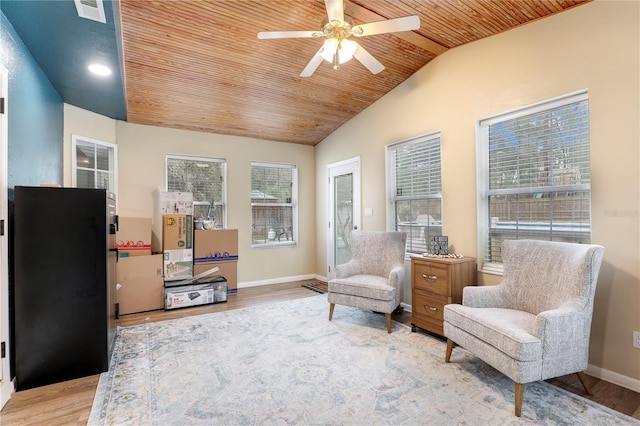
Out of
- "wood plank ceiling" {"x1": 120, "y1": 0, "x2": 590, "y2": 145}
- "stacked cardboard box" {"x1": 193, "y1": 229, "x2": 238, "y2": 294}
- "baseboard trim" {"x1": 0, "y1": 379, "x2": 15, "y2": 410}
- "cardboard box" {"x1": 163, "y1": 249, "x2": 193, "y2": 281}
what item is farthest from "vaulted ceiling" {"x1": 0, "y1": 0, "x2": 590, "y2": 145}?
"baseboard trim" {"x1": 0, "y1": 379, "x2": 15, "y2": 410}

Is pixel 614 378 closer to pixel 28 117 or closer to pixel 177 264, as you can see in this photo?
pixel 177 264

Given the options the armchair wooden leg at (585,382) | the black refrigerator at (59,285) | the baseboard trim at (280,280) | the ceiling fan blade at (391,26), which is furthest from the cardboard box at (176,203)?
the armchair wooden leg at (585,382)

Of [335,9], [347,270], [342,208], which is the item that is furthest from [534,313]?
[342,208]

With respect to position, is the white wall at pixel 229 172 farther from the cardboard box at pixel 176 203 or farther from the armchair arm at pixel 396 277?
the armchair arm at pixel 396 277

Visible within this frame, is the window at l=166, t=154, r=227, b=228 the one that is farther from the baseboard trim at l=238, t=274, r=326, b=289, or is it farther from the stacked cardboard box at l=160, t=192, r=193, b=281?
the baseboard trim at l=238, t=274, r=326, b=289

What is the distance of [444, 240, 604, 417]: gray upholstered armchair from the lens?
6.31ft

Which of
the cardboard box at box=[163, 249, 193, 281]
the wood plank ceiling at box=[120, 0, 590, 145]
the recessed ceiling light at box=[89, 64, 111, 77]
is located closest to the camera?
the wood plank ceiling at box=[120, 0, 590, 145]

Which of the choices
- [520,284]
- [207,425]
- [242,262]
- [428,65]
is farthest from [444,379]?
[242,262]

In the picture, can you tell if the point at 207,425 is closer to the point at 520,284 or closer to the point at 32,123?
the point at 520,284

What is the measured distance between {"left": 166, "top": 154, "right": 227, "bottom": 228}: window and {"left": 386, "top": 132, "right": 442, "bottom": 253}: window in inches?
103

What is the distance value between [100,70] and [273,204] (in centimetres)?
309

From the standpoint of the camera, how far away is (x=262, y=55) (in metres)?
3.20

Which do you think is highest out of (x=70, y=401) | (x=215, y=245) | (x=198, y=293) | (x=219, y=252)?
(x=215, y=245)

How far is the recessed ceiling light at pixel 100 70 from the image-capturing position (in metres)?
2.89
